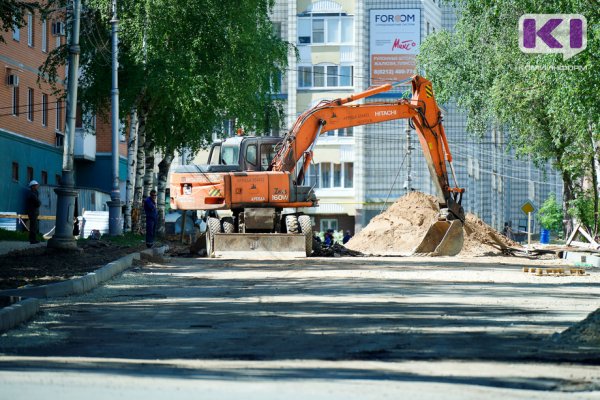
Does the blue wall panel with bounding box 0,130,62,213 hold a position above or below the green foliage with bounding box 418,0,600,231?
below

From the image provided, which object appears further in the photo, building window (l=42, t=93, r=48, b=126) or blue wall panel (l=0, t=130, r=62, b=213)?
building window (l=42, t=93, r=48, b=126)

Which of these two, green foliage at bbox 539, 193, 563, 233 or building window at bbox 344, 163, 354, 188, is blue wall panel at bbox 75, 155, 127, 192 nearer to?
building window at bbox 344, 163, 354, 188

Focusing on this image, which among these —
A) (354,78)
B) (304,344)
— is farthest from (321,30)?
(304,344)

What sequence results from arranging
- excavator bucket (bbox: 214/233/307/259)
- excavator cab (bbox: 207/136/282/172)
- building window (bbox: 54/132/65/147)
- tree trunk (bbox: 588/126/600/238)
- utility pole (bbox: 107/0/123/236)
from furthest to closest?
building window (bbox: 54/132/65/147), tree trunk (bbox: 588/126/600/238), utility pole (bbox: 107/0/123/236), excavator cab (bbox: 207/136/282/172), excavator bucket (bbox: 214/233/307/259)

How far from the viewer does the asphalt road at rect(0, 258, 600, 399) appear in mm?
7848

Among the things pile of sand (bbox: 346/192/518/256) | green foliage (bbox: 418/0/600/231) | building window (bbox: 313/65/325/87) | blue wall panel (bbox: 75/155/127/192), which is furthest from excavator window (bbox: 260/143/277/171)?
building window (bbox: 313/65/325/87)

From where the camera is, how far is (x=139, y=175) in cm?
4522

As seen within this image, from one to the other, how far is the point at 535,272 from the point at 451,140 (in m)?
51.7

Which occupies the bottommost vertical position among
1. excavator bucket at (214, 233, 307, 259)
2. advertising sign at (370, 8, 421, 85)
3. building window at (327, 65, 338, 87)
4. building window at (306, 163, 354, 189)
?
excavator bucket at (214, 233, 307, 259)

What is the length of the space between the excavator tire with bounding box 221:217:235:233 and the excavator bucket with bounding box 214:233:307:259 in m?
0.83

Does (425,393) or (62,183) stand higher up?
(62,183)

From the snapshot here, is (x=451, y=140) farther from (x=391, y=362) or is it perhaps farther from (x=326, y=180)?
(x=391, y=362)

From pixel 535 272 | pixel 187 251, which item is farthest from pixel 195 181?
pixel 535 272

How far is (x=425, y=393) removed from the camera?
7543 millimetres
